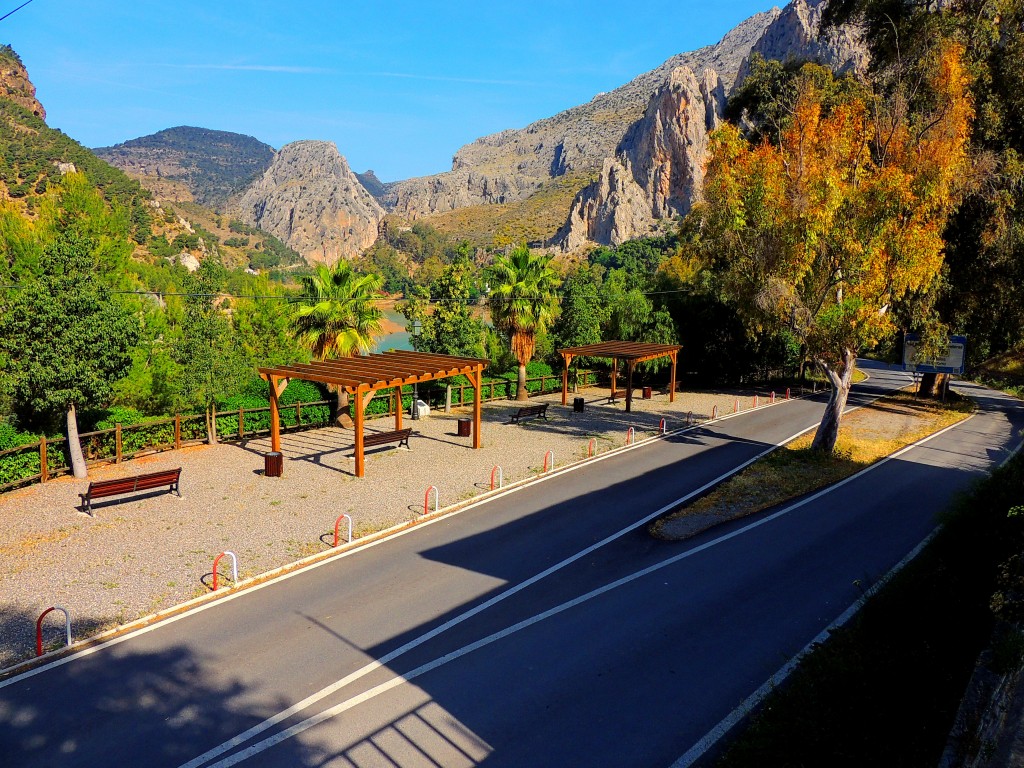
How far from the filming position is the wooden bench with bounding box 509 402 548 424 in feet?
93.0

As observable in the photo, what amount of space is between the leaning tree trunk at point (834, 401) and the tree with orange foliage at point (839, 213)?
0.16ft

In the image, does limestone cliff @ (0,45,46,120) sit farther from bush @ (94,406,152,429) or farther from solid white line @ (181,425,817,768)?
solid white line @ (181,425,817,768)

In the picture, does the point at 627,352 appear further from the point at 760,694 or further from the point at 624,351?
the point at 760,694

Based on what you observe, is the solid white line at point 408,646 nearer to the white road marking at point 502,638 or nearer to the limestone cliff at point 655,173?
the white road marking at point 502,638

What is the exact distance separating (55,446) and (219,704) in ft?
48.0

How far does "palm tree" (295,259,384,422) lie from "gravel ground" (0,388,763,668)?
3583mm

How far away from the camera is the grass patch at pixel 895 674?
6.54 m

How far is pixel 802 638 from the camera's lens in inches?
406

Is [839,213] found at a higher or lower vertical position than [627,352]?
higher

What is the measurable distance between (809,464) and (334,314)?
62.6ft

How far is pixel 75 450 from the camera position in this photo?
742 inches

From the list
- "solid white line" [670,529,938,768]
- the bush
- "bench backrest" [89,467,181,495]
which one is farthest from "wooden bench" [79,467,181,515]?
"solid white line" [670,529,938,768]

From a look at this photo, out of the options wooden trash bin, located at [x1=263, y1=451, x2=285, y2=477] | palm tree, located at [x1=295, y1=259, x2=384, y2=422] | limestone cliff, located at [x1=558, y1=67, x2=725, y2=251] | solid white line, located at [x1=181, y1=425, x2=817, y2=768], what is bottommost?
solid white line, located at [x1=181, y1=425, x2=817, y2=768]

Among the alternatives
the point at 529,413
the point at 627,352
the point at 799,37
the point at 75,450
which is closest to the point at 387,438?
the point at 529,413
